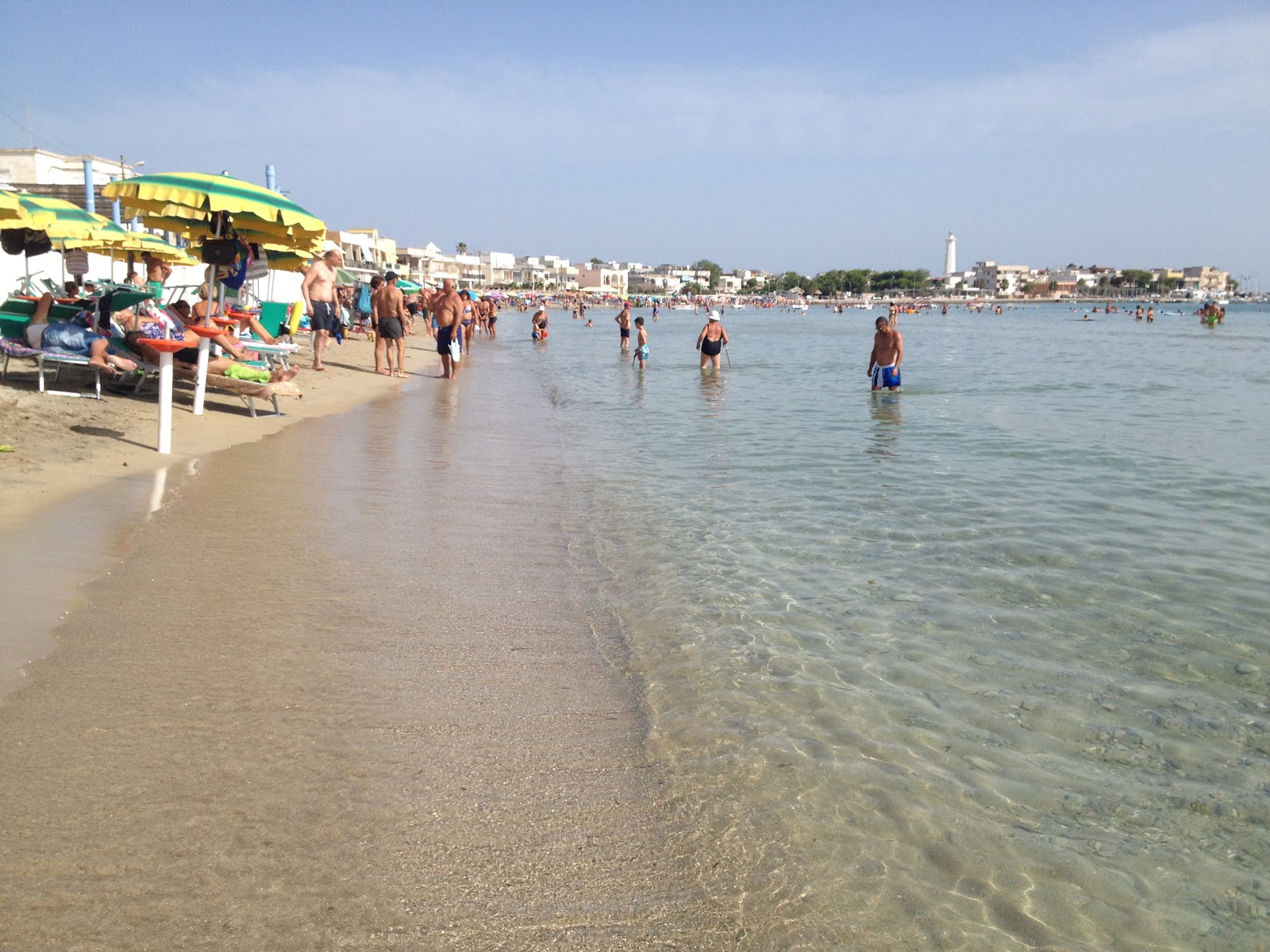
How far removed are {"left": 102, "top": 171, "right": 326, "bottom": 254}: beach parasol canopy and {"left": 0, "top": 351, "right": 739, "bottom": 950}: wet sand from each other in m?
4.40

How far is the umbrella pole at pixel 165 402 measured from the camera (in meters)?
7.17

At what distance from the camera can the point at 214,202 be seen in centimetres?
846

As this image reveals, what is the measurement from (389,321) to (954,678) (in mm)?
13781

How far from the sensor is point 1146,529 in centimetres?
641

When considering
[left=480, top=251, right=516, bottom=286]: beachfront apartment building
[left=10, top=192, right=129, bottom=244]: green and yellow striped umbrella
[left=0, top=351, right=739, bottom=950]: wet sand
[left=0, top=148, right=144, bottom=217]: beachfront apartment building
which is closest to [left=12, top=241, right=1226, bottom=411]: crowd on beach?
[left=10, top=192, right=129, bottom=244]: green and yellow striped umbrella

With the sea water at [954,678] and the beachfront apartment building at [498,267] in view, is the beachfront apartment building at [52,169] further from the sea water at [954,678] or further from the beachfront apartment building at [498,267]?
the beachfront apartment building at [498,267]

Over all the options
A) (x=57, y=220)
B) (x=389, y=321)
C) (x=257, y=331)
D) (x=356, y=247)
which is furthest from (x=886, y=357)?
(x=356, y=247)

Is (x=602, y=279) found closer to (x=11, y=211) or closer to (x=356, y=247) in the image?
(x=356, y=247)

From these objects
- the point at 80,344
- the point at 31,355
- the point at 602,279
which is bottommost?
the point at 31,355

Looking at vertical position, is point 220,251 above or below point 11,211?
below

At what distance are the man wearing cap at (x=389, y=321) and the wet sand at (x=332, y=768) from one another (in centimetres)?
1080

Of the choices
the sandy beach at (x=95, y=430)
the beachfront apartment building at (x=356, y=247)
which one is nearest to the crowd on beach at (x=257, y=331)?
the sandy beach at (x=95, y=430)

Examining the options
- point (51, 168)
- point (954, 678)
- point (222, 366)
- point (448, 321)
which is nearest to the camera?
point (954, 678)

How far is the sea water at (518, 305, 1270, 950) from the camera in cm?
250
